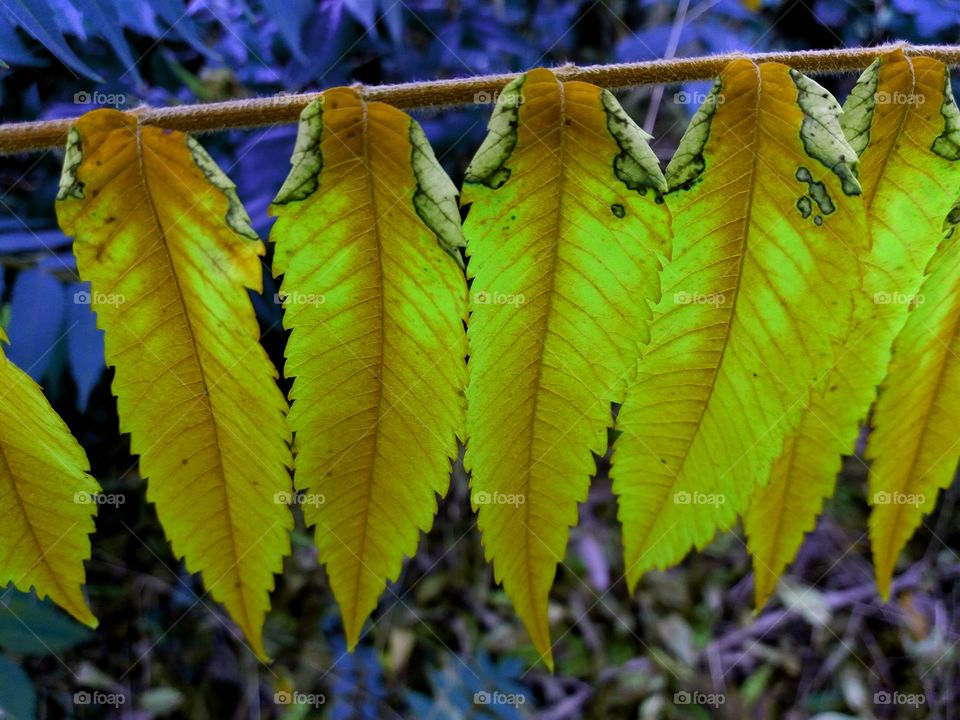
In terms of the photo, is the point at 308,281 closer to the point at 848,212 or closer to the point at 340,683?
the point at 848,212

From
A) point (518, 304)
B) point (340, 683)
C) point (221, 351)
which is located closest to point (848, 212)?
point (518, 304)

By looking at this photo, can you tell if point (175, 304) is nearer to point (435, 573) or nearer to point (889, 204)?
point (889, 204)

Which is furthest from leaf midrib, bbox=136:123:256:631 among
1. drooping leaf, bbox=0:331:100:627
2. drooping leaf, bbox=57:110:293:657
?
drooping leaf, bbox=0:331:100:627

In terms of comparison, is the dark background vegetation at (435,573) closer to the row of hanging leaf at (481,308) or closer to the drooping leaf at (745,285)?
the row of hanging leaf at (481,308)

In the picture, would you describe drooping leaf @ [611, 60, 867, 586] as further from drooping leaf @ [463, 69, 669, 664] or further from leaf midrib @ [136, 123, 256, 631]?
leaf midrib @ [136, 123, 256, 631]

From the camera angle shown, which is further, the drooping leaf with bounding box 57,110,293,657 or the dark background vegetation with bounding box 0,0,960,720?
the dark background vegetation with bounding box 0,0,960,720

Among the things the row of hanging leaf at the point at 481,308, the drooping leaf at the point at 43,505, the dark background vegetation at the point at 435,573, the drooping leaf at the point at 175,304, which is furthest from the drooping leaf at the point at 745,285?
the dark background vegetation at the point at 435,573
